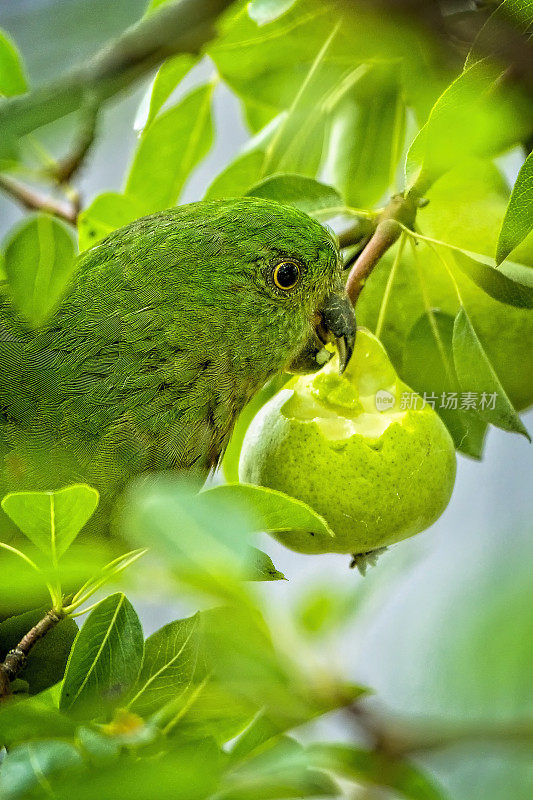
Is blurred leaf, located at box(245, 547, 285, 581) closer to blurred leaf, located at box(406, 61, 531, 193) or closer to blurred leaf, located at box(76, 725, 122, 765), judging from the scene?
blurred leaf, located at box(76, 725, 122, 765)

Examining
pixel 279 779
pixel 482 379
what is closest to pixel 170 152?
pixel 482 379

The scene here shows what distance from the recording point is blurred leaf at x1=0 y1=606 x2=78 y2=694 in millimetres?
885

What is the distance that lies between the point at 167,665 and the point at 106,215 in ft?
2.22

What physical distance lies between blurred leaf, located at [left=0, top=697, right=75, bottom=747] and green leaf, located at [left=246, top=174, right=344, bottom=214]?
2.33 feet

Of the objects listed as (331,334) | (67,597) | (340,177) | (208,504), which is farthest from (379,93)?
(208,504)

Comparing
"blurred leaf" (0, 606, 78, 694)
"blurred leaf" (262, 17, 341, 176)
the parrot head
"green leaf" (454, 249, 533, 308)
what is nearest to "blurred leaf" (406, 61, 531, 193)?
"green leaf" (454, 249, 533, 308)

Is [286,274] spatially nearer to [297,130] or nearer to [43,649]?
[297,130]

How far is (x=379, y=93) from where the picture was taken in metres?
1.23

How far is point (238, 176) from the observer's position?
1258 mm

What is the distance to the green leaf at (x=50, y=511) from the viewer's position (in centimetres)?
62

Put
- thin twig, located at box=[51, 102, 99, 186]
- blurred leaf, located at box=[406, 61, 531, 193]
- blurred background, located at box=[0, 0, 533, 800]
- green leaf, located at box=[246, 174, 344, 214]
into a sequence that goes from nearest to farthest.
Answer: blurred background, located at box=[0, 0, 533, 800] < thin twig, located at box=[51, 102, 99, 186] < blurred leaf, located at box=[406, 61, 531, 193] < green leaf, located at box=[246, 174, 344, 214]

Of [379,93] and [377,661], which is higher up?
[379,93]

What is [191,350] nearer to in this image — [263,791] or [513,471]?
[513,471]

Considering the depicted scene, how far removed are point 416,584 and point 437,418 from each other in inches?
22.6
